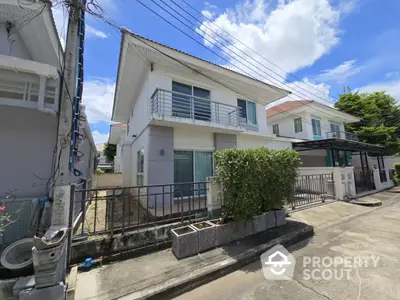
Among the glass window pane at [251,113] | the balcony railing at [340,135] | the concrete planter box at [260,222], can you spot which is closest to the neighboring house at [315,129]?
the balcony railing at [340,135]

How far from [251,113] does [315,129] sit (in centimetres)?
880

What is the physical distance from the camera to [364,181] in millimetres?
13445

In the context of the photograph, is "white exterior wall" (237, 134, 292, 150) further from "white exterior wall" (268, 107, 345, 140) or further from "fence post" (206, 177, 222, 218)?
"fence post" (206, 177, 222, 218)

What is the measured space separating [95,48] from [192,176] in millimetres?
5813

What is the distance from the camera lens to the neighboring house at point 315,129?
51.0 ft

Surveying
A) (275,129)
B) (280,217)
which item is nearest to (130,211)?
(280,217)

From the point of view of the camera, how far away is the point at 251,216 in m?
4.92

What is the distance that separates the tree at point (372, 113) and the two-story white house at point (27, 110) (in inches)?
1075

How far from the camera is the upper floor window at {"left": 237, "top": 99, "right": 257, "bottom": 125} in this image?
11.5 m

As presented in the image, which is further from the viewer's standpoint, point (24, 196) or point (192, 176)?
point (192, 176)

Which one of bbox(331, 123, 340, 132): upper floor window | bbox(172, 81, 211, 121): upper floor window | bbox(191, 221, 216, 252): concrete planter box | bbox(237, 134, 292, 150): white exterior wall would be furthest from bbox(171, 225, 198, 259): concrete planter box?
bbox(331, 123, 340, 132): upper floor window

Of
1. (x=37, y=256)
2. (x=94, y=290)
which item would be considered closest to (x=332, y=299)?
(x=94, y=290)

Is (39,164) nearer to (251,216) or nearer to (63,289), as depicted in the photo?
(63,289)

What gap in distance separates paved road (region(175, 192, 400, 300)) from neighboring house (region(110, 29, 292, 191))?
4.70 m
